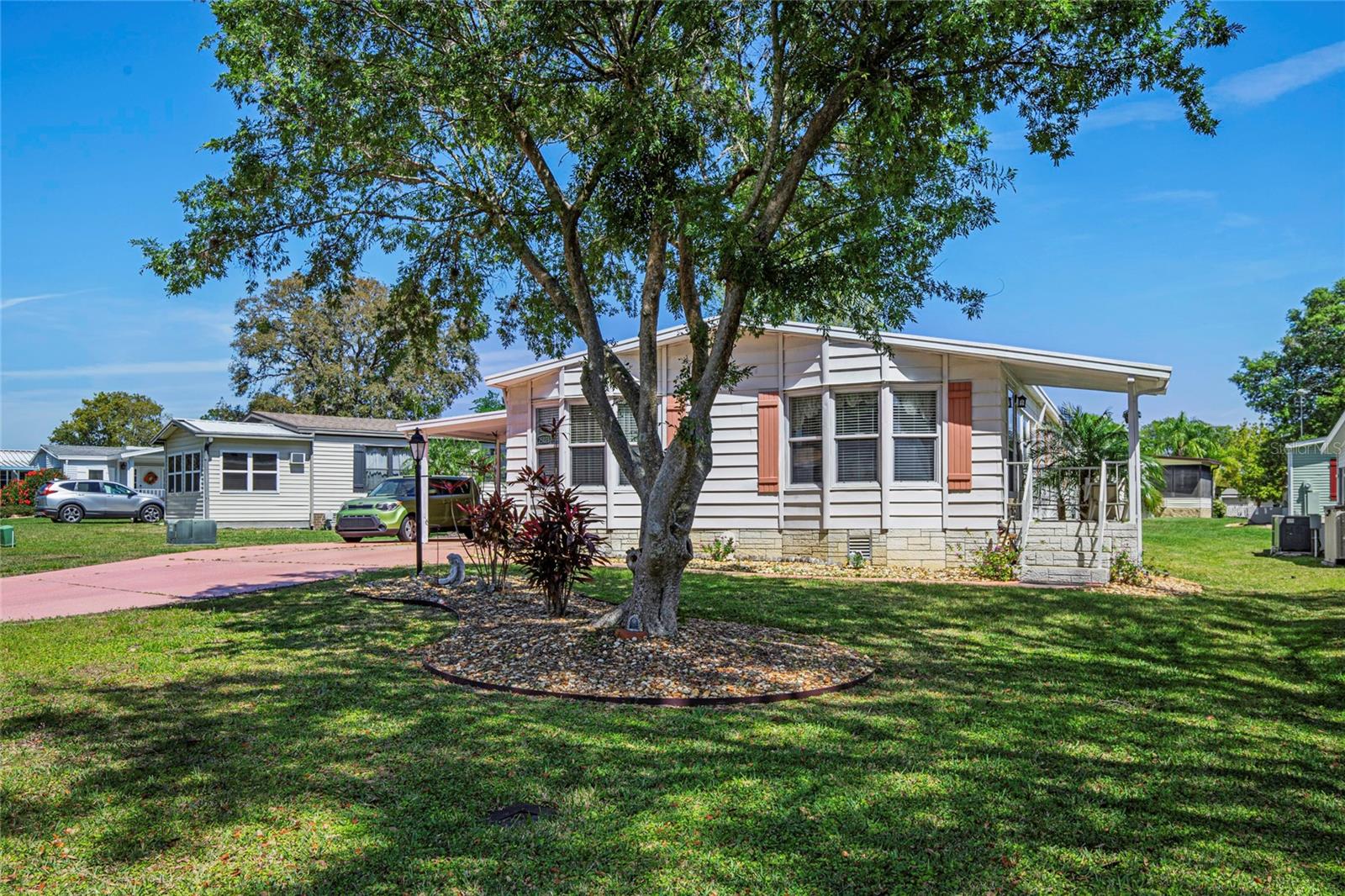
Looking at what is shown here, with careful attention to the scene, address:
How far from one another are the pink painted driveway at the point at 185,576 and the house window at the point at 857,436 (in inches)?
261

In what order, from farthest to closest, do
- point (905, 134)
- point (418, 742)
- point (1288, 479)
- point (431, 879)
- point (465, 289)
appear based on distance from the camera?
point (1288, 479)
point (465, 289)
point (905, 134)
point (418, 742)
point (431, 879)

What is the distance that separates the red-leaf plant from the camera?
7.72 meters

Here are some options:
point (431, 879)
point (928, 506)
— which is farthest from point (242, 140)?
point (928, 506)

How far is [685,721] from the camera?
4867 millimetres

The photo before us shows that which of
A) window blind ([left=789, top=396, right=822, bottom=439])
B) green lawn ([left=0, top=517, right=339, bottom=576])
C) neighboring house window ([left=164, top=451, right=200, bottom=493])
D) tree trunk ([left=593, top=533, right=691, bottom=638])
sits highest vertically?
window blind ([left=789, top=396, right=822, bottom=439])

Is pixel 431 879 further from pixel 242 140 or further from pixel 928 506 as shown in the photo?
pixel 928 506

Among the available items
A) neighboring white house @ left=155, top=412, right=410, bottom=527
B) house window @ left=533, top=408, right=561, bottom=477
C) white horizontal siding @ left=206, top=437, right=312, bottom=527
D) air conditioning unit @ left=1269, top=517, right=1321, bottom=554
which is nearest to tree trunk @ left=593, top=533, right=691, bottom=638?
house window @ left=533, top=408, right=561, bottom=477

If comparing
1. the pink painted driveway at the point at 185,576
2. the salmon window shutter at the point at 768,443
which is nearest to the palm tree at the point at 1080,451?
the salmon window shutter at the point at 768,443

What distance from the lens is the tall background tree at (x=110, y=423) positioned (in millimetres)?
50906

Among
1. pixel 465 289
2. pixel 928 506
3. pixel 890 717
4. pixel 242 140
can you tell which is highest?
pixel 242 140

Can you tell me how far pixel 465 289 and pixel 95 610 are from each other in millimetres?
5339

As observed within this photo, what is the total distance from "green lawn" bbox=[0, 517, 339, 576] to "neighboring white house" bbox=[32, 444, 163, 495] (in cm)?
1026

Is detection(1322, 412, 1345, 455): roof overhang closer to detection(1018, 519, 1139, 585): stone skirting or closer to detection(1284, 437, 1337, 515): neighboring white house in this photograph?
detection(1284, 437, 1337, 515): neighboring white house

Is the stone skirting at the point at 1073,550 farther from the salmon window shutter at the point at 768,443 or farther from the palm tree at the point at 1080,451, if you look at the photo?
the salmon window shutter at the point at 768,443
